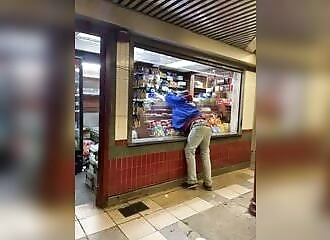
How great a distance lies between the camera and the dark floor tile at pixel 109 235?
91.0 inches

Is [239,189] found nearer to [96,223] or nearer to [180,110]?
[180,110]

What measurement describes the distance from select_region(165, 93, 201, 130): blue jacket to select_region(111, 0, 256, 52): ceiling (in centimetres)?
116

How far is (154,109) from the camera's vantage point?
155 inches

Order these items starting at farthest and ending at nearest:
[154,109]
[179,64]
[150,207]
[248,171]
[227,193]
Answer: [248,171]
[179,64]
[154,109]
[227,193]
[150,207]

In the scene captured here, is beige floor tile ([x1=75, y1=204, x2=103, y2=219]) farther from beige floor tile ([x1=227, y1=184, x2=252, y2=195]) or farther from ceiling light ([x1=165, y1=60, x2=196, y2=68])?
ceiling light ([x1=165, y1=60, x2=196, y2=68])

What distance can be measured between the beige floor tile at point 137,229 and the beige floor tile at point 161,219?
0.22ft

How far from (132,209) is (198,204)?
0.89 m

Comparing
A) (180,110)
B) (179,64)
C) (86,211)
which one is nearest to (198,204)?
(86,211)

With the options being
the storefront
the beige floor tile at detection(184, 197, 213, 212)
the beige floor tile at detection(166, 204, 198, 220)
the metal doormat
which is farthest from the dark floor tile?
the beige floor tile at detection(184, 197, 213, 212)

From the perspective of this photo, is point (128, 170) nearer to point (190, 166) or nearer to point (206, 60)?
point (190, 166)
